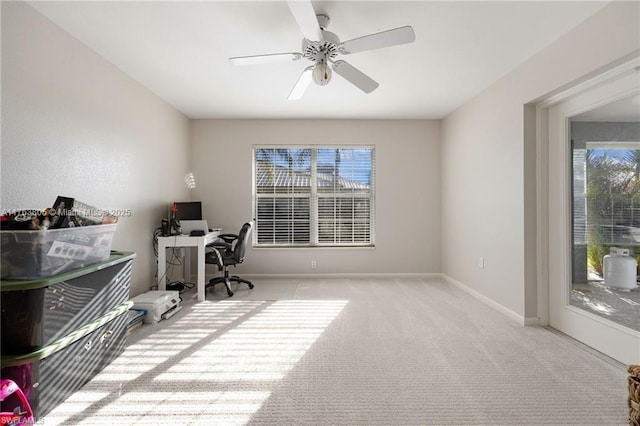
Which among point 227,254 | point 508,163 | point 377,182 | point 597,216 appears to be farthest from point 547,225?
point 227,254

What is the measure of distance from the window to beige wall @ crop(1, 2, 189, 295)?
4.73ft

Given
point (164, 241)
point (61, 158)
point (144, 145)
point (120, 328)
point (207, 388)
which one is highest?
point (144, 145)

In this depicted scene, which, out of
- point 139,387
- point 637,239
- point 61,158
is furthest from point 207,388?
point 637,239

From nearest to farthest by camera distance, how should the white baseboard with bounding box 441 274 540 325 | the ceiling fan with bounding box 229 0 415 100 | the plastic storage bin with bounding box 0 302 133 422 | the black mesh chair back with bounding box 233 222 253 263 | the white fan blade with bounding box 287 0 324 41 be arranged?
Result: the plastic storage bin with bounding box 0 302 133 422
the white fan blade with bounding box 287 0 324 41
the ceiling fan with bounding box 229 0 415 100
the white baseboard with bounding box 441 274 540 325
the black mesh chair back with bounding box 233 222 253 263

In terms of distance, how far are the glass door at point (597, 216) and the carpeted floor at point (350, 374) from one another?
231 millimetres

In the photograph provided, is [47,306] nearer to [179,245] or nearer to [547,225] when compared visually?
[179,245]

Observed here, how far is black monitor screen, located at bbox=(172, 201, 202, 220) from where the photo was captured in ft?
11.9

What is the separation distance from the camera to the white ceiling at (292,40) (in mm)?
1897

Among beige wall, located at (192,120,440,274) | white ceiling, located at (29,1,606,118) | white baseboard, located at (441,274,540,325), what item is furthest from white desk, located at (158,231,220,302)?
white baseboard, located at (441,274,540,325)

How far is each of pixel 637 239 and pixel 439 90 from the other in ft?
7.33

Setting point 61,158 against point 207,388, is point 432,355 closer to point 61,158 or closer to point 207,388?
point 207,388

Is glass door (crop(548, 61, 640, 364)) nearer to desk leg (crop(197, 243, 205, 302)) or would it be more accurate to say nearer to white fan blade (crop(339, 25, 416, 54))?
white fan blade (crop(339, 25, 416, 54))

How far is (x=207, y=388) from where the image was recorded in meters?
1.70

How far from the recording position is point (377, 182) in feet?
14.4
